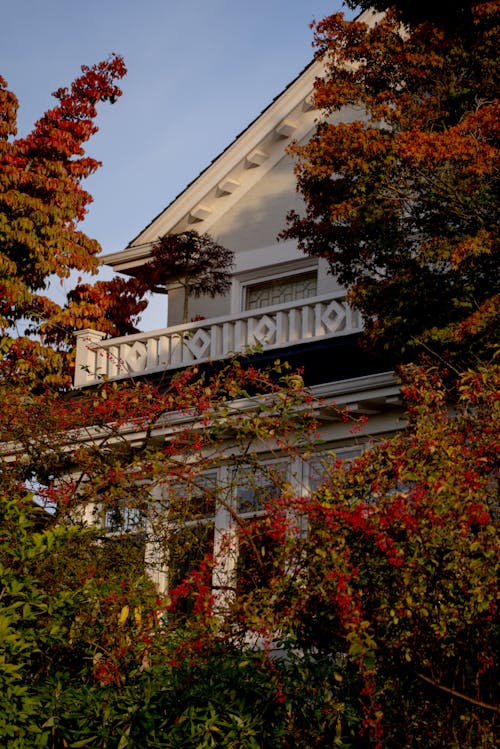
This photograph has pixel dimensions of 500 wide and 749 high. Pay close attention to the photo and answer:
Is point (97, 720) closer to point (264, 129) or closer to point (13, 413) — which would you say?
point (13, 413)

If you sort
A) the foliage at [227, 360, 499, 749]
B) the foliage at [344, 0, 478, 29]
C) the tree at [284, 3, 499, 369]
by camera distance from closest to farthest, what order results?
the foliage at [227, 360, 499, 749] < the tree at [284, 3, 499, 369] < the foliage at [344, 0, 478, 29]

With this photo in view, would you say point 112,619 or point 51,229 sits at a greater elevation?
point 51,229

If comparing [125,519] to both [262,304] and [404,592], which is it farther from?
[262,304]

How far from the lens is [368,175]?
14133mm

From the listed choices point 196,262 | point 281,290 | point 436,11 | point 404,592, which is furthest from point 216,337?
point 404,592


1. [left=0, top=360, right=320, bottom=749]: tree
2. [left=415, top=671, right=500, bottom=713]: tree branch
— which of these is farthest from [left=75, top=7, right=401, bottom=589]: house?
[left=415, top=671, right=500, bottom=713]: tree branch

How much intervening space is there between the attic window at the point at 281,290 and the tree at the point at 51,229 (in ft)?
7.77

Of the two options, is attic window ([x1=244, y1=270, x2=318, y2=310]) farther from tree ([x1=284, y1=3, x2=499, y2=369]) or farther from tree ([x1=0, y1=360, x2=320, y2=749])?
tree ([x1=0, y1=360, x2=320, y2=749])

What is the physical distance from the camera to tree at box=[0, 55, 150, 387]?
2169cm

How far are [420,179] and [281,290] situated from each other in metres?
8.18

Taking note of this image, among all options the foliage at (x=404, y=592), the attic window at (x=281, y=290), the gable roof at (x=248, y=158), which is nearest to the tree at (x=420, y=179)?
the foliage at (x=404, y=592)

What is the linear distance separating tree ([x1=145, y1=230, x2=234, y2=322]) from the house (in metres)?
0.28

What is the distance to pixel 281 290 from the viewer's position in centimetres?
2198

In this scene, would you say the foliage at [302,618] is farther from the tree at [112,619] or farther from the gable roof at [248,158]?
the gable roof at [248,158]
